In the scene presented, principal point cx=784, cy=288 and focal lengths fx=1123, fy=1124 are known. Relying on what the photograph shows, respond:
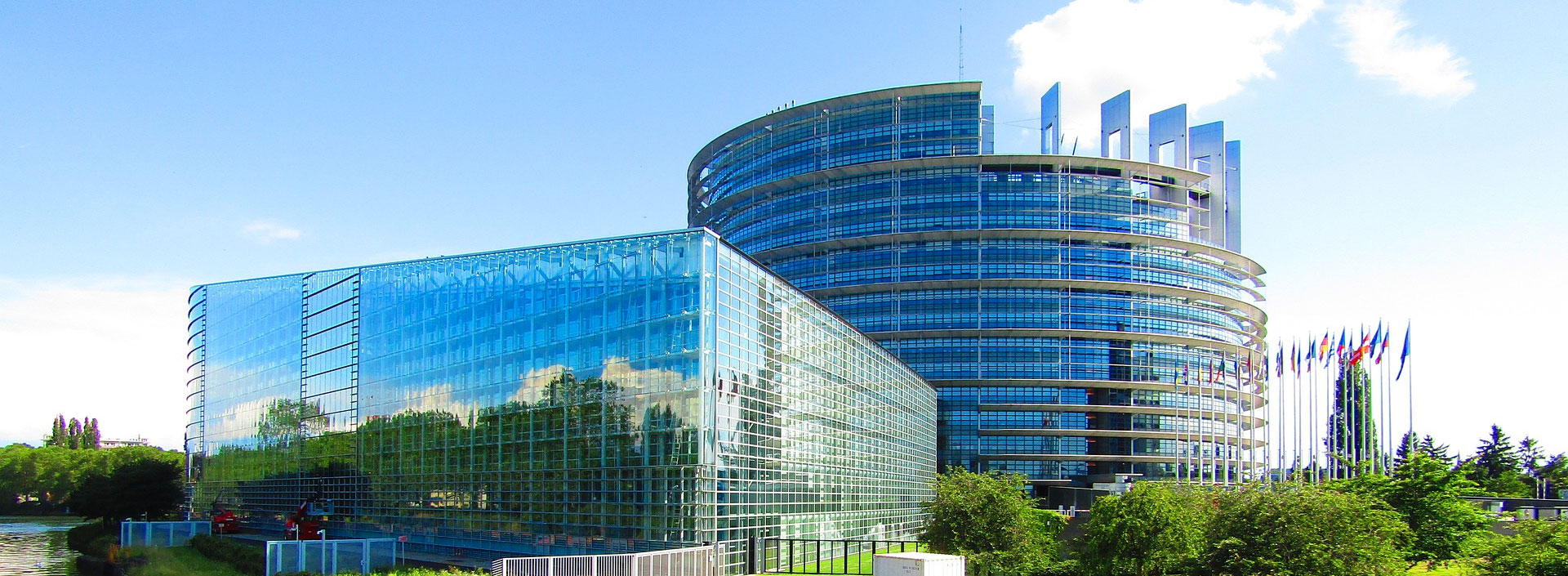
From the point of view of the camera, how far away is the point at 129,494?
10181cm

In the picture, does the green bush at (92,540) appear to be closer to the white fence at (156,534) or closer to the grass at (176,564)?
the white fence at (156,534)

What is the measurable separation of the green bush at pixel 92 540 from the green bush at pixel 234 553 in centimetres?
1016

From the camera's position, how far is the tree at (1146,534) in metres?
41.5

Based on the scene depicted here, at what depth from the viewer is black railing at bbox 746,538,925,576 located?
52188 millimetres

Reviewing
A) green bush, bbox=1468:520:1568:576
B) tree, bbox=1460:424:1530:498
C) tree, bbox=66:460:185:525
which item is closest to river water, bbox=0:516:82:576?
tree, bbox=66:460:185:525

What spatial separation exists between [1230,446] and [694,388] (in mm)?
104498

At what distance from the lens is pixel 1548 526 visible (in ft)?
124

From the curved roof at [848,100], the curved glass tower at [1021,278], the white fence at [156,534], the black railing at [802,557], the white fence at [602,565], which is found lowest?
the white fence at [156,534]

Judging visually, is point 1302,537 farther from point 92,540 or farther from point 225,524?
point 92,540

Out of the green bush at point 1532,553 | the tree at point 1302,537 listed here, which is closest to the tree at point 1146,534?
the tree at point 1302,537

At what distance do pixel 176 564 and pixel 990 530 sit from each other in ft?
148

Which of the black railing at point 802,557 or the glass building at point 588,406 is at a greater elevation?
the glass building at point 588,406

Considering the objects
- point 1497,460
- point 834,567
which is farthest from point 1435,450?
point 834,567

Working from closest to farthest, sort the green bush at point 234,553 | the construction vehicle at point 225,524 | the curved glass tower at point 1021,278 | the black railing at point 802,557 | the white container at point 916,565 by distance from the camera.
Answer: the white container at point 916,565
the black railing at point 802,557
the green bush at point 234,553
the construction vehicle at point 225,524
the curved glass tower at point 1021,278
